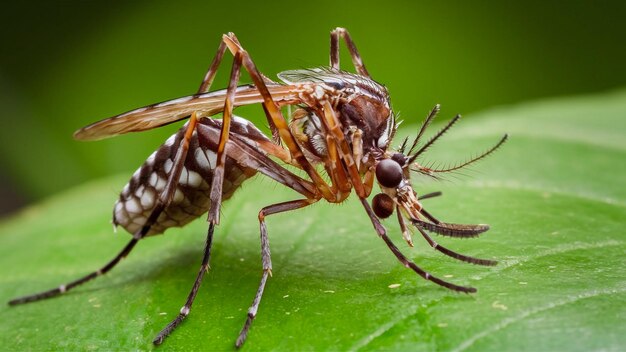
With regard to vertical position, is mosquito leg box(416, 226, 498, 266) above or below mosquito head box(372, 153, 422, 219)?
below

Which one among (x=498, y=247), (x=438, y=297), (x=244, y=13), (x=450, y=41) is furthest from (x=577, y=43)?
(x=438, y=297)

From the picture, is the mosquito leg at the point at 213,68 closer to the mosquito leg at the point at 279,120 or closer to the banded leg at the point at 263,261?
the mosquito leg at the point at 279,120

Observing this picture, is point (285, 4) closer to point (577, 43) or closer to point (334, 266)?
point (577, 43)

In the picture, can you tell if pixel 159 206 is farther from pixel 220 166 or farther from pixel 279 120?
pixel 279 120

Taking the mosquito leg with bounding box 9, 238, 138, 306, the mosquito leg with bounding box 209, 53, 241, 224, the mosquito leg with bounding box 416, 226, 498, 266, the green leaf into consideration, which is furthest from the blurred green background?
the mosquito leg with bounding box 416, 226, 498, 266

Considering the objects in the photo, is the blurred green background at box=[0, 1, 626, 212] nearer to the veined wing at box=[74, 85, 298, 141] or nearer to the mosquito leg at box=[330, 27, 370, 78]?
the mosquito leg at box=[330, 27, 370, 78]

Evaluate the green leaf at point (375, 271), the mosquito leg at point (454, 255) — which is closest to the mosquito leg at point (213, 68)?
the green leaf at point (375, 271)

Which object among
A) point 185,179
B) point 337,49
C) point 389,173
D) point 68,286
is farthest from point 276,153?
point 68,286
